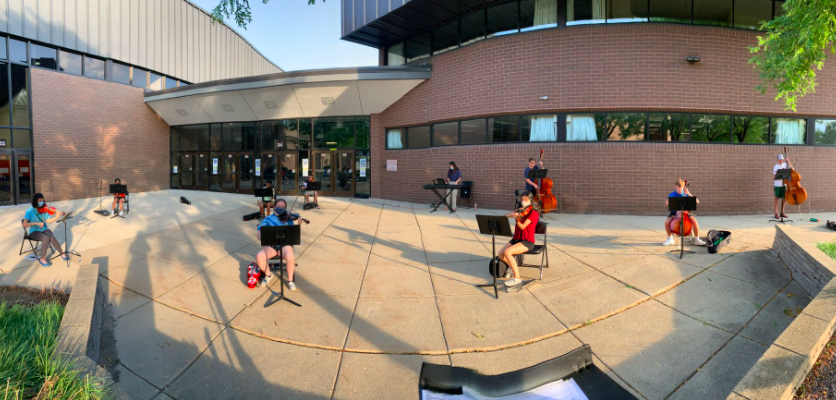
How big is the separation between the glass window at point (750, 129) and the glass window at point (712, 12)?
323 cm

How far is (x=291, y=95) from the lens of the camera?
1753 cm

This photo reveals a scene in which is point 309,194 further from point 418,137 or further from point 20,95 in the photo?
point 20,95

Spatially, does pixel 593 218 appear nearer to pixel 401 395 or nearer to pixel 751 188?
pixel 751 188

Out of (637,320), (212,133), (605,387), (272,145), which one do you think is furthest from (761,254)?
(212,133)

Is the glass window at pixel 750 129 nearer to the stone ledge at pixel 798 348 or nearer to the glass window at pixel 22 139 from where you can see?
the stone ledge at pixel 798 348

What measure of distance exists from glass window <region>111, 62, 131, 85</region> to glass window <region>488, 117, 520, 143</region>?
19.2 m

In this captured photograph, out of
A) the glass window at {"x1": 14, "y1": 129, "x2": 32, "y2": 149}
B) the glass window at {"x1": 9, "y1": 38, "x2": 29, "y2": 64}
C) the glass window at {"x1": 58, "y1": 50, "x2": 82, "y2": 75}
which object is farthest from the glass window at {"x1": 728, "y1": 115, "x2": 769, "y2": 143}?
the glass window at {"x1": 14, "y1": 129, "x2": 32, "y2": 149}

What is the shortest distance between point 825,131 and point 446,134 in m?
13.3

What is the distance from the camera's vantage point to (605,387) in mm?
1913

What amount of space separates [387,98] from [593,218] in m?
9.96

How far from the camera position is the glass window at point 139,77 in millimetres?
20125

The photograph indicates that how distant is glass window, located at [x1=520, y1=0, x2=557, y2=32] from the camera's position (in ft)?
42.6

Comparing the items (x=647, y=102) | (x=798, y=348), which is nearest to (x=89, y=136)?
(x=647, y=102)

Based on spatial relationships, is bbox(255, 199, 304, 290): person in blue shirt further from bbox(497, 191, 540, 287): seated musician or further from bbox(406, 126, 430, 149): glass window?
bbox(406, 126, 430, 149): glass window
